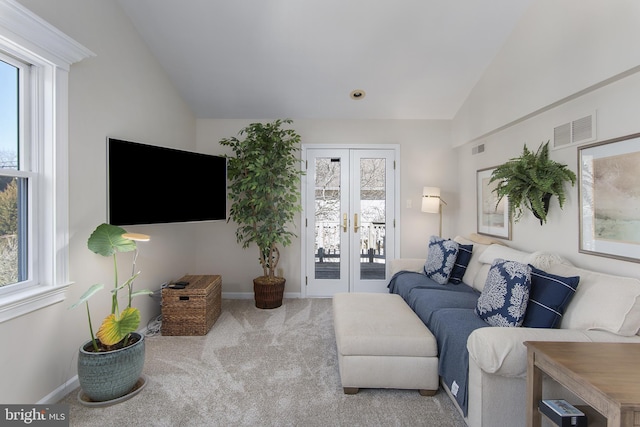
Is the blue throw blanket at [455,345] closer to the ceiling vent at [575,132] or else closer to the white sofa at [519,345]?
the white sofa at [519,345]

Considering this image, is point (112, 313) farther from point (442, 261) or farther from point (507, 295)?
point (442, 261)

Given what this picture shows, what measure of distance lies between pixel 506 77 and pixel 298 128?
94.3 inches

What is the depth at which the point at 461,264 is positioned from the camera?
3311mm

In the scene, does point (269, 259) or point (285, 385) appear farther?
point (269, 259)

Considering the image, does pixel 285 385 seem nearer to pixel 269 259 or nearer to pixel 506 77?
pixel 269 259

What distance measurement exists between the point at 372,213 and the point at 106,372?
325 centimetres

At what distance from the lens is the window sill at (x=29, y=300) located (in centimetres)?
175

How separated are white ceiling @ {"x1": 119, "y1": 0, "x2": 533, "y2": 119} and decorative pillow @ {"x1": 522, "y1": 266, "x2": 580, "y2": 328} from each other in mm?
2296

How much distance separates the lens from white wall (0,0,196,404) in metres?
1.91

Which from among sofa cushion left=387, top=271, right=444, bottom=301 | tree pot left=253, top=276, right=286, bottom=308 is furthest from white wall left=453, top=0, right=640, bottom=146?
tree pot left=253, top=276, right=286, bottom=308

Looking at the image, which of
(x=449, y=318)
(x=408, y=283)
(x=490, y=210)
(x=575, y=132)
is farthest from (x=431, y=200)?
(x=449, y=318)

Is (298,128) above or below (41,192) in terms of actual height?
above

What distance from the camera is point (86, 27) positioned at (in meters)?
2.35

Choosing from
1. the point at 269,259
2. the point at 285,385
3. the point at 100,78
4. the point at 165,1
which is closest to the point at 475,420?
the point at 285,385
